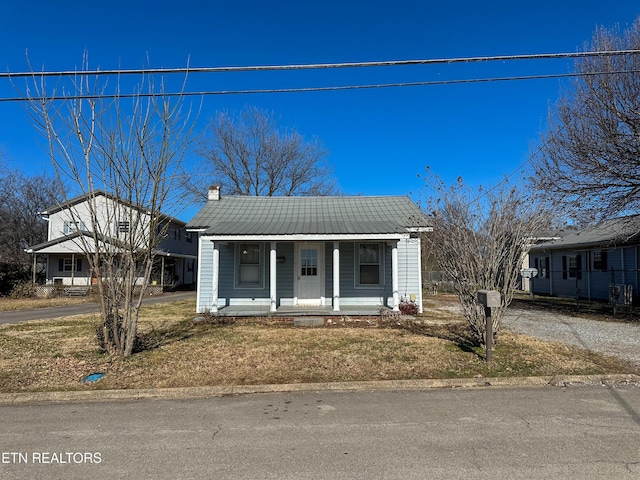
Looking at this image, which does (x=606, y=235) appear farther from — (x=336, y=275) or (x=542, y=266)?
(x=336, y=275)

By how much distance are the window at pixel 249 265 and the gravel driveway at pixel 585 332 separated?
749cm

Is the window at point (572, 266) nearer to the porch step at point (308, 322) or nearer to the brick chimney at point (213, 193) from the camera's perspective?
the porch step at point (308, 322)

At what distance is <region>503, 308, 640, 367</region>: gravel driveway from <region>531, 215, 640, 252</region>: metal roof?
3.70m

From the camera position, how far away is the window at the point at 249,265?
43.0ft

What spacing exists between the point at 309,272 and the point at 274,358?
6194mm

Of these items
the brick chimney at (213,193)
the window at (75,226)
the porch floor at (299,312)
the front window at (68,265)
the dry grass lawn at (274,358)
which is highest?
the brick chimney at (213,193)

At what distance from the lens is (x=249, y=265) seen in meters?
13.2

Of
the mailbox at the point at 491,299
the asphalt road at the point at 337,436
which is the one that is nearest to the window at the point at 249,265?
the asphalt road at the point at 337,436

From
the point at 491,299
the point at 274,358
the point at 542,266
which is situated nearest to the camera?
the point at 491,299

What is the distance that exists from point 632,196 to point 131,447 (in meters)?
14.4

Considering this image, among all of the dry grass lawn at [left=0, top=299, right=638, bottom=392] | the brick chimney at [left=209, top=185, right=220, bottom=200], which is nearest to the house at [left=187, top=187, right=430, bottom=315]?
the brick chimney at [left=209, top=185, right=220, bottom=200]

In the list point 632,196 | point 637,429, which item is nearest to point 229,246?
point 637,429

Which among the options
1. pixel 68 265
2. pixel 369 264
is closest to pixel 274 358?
pixel 369 264

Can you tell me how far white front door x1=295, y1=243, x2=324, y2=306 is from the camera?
1301 cm
